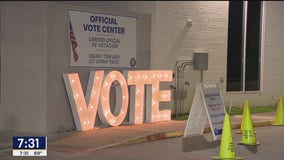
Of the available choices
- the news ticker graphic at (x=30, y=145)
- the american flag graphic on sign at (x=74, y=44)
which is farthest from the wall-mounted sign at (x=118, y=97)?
the news ticker graphic at (x=30, y=145)

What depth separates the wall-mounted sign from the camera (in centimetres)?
1391

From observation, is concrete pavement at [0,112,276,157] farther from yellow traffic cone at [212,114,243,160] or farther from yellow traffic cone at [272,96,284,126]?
yellow traffic cone at [272,96,284,126]

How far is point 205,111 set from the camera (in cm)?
1340

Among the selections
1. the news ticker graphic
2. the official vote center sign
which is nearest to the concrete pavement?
the official vote center sign

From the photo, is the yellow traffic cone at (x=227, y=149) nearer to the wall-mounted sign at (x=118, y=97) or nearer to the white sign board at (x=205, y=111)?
the white sign board at (x=205, y=111)

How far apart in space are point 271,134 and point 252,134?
2.60m

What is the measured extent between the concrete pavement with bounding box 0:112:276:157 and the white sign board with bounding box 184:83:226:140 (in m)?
0.98

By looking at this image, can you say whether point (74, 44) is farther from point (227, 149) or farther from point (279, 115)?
point (279, 115)

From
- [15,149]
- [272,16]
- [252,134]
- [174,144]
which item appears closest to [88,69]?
[174,144]

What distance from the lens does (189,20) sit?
62.2 feet

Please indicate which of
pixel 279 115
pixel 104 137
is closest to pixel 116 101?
pixel 104 137

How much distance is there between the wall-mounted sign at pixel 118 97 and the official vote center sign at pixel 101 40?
437 millimetres

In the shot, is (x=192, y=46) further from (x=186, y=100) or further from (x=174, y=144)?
(x=174, y=144)

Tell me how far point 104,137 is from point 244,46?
10952 millimetres
